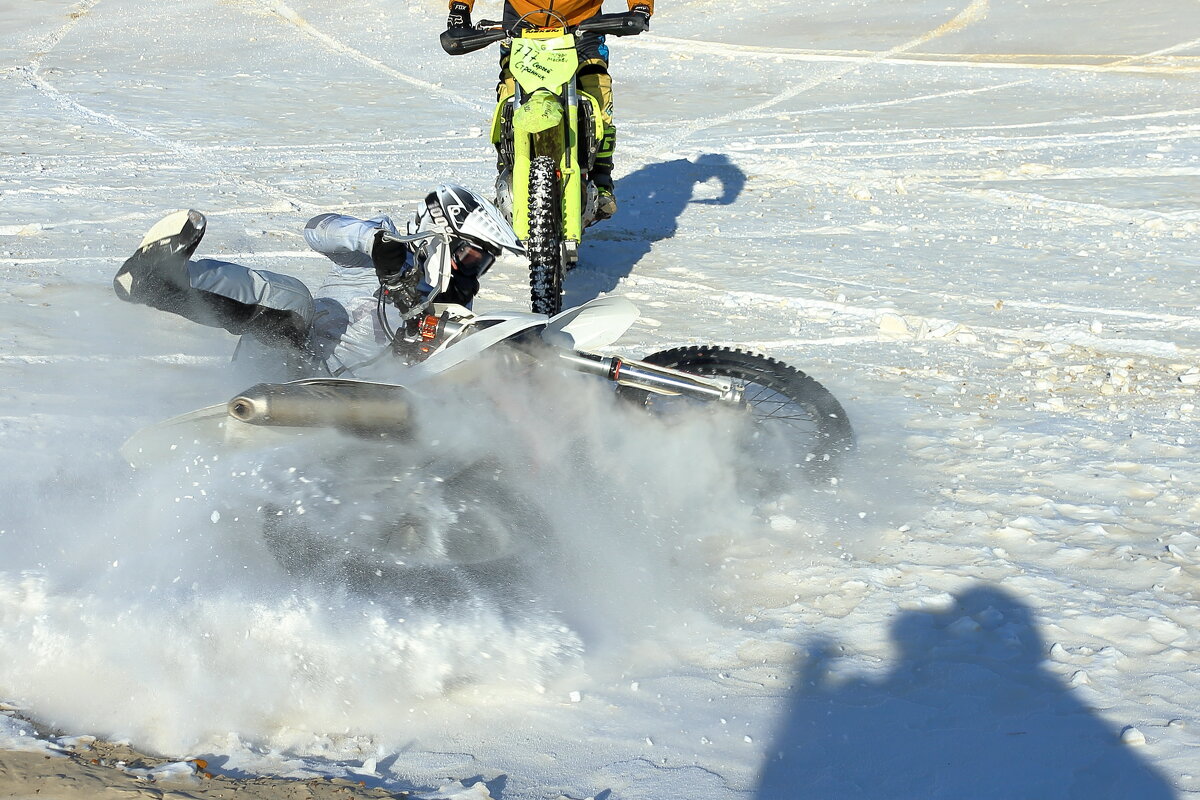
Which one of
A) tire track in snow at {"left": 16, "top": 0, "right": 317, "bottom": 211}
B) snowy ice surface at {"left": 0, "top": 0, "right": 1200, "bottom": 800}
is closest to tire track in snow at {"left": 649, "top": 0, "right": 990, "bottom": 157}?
snowy ice surface at {"left": 0, "top": 0, "right": 1200, "bottom": 800}

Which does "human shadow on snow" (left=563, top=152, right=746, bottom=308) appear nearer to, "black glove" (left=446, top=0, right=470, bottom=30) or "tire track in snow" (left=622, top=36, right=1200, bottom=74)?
"black glove" (left=446, top=0, right=470, bottom=30)

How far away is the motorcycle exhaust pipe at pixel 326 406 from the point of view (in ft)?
12.2

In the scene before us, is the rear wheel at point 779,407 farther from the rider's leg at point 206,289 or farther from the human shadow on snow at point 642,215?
the human shadow on snow at point 642,215

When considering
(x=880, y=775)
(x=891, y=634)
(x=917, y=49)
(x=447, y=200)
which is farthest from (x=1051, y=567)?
(x=917, y=49)

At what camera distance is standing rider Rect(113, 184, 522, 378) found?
14.6 feet

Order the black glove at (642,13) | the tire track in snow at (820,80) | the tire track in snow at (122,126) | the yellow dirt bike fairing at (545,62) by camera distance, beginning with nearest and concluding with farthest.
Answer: the yellow dirt bike fairing at (545,62)
the black glove at (642,13)
the tire track in snow at (122,126)
the tire track in snow at (820,80)

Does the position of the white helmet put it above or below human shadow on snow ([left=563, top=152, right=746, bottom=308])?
above

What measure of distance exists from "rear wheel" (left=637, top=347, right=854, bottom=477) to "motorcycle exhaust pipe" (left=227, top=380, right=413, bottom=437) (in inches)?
44.3

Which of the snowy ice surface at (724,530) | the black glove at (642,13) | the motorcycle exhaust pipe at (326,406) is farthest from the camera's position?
the black glove at (642,13)

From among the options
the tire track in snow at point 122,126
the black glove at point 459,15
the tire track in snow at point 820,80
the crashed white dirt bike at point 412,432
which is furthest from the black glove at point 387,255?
the tire track in snow at point 820,80

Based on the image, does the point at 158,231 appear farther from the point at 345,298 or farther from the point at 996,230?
the point at 996,230

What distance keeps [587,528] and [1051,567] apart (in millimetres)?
1643

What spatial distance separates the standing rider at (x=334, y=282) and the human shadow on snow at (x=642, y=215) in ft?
8.34

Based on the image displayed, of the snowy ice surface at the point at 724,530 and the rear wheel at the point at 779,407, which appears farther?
the rear wheel at the point at 779,407
